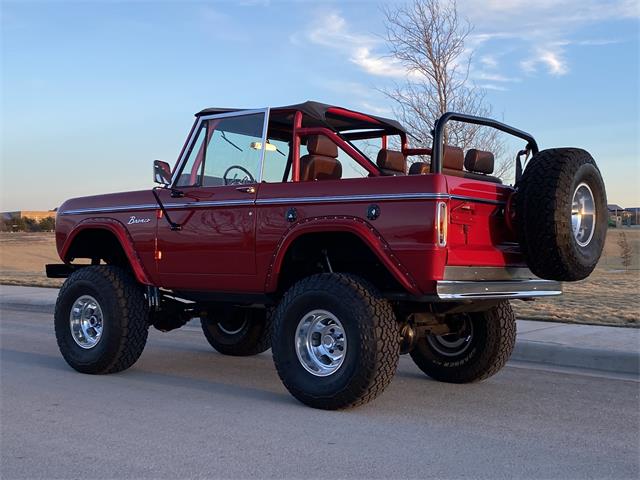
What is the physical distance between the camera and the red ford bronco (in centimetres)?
555

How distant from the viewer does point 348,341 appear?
5.62 m

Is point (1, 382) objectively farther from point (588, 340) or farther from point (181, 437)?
point (588, 340)

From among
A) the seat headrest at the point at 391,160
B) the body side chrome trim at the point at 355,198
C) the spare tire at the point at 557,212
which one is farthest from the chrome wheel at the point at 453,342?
the body side chrome trim at the point at 355,198

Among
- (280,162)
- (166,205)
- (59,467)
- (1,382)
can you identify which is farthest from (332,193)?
(1,382)

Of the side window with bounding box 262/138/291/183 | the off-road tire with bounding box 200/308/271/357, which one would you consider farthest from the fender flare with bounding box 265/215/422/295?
the off-road tire with bounding box 200/308/271/357

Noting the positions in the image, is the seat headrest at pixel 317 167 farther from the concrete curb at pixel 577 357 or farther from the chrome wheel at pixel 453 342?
the concrete curb at pixel 577 357

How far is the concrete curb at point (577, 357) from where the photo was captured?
7746mm

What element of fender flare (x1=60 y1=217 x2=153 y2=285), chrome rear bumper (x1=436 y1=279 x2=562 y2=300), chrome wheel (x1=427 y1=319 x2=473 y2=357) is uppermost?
fender flare (x1=60 y1=217 x2=153 y2=285)

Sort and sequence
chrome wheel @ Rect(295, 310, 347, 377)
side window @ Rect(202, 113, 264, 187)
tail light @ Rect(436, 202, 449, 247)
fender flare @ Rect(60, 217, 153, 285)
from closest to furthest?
1. tail light @ Rect(436, 202, 449, 247)
2. chrome wheel @ Rect(295, 310, 347, 377)
3. side window @ Rect(202, 113, 264, 187)
4. fender flare @ Rect(60, 217, 153, 285)

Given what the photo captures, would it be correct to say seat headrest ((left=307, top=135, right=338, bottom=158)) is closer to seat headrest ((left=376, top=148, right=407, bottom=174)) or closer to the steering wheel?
seat headrest ((left=376, top=148, right=407, bottom=174))

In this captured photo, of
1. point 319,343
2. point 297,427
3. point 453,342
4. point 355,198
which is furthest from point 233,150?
point 297,427

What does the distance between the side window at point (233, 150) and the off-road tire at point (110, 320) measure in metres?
1.30

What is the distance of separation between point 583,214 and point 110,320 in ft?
14.0

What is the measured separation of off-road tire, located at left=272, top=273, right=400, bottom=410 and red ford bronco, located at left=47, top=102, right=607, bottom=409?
0.01 m
